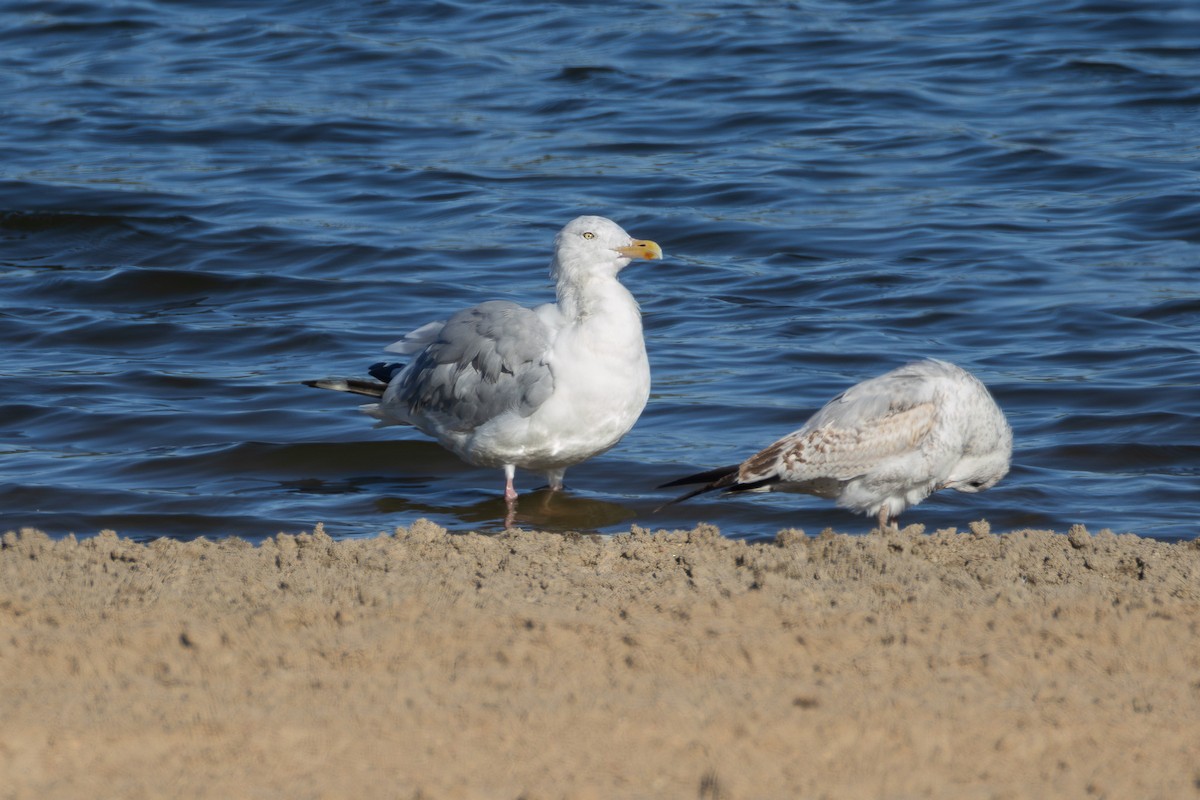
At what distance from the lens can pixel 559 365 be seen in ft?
24.2

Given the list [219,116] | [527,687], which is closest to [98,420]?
[527,687]

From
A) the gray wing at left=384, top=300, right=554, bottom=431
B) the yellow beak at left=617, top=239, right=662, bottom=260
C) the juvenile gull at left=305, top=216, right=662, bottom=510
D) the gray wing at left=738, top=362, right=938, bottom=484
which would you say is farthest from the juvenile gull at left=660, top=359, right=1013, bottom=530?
the yellow beak at left=617, top=239, right=662, bottom=260

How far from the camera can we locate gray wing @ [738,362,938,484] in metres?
6.79

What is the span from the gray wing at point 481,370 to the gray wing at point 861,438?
1171mm

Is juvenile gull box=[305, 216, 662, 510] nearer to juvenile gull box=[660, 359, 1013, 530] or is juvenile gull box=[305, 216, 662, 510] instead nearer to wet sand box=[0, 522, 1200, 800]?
juvenile gull box=[660, 359, 1013, 530]

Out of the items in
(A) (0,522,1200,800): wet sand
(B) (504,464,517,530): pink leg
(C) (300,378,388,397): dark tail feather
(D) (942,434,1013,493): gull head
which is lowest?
(B) (504,464,517,530): pink leg

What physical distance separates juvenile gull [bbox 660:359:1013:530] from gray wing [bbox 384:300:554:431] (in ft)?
3.19

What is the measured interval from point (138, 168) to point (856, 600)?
39.5 feet

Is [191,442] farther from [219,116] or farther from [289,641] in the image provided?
[219,116]

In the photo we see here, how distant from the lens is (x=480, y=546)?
5.73 metres

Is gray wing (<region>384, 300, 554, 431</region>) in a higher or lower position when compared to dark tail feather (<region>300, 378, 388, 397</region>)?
higher

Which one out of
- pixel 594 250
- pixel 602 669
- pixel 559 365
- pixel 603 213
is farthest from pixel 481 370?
pixel 603 213

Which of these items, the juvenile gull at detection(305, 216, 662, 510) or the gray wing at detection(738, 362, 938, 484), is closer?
the gray wing at detection(738, 362, 938, 484)

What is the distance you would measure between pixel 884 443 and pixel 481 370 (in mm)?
1942
